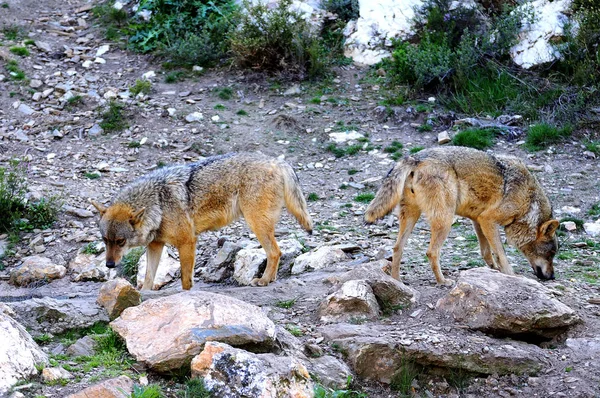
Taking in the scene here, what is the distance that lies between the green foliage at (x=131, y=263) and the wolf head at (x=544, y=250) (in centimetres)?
509

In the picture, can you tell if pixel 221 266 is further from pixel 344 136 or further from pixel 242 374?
pixel 344 136

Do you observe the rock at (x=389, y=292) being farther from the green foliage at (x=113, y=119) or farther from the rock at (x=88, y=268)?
the green foliage at (x=113, y=119)

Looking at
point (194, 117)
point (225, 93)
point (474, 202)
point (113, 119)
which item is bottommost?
point (113, 119)

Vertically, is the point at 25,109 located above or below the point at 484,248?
below

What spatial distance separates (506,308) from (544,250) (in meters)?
2.21

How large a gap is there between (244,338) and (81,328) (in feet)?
5.50

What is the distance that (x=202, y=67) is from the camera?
15.9m

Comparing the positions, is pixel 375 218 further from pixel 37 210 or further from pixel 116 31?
pixel 116 31

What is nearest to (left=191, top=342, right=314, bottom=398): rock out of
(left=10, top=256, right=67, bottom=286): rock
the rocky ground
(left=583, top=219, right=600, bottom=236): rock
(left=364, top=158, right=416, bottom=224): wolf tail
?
the rocky ground

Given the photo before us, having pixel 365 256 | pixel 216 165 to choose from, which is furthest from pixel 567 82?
pixel 216 165

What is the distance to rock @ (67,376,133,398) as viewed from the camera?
5.01m

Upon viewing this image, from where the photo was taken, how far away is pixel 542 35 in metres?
14.6

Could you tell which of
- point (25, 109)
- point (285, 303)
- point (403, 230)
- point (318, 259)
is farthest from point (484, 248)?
point (25, 109)

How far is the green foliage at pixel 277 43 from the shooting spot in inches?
604
